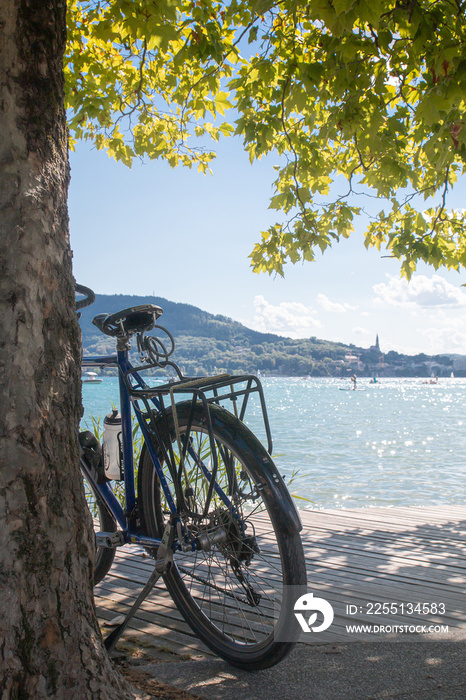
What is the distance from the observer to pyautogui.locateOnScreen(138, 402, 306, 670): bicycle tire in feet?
6.05

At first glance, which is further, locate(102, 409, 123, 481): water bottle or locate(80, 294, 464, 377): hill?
locate(80, 294, 464, 377): hill

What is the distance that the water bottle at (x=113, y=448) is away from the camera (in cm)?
241

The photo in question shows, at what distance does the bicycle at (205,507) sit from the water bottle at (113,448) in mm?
55

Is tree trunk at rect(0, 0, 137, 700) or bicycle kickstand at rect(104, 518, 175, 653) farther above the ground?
tree trunk at rect(0, 0, 137, 700)

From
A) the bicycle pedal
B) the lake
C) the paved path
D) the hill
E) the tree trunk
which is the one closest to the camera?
the tree trunk

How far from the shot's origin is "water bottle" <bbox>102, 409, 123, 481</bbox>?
2410 millimetres

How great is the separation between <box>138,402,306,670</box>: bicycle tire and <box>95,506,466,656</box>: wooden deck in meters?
0.16

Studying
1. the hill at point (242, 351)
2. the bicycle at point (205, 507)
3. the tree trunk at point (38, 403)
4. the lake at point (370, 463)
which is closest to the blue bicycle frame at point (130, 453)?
the bicycle at point (205, 507)

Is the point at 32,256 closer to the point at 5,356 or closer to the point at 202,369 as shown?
the point at 5,356

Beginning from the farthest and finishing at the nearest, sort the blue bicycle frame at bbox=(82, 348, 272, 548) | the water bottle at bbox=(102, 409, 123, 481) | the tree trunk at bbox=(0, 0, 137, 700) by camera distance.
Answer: the water bottle at bbox=(102, 409, 123, 481) → the blue bicycle frame at bbox=(82, 348, 272, 548) → the tree trunk at bbox=(0, 0, 137, 700)

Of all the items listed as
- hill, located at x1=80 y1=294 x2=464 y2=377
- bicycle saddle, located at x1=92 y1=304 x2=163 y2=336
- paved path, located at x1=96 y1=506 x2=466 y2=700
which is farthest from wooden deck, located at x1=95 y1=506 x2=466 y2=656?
hill, located at x1=80 y1=294 x2=464 y2=377

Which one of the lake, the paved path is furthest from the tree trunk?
the lake

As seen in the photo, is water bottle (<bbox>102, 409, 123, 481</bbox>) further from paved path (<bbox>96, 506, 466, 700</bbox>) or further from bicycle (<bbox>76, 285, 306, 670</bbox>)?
paved path (<bbox>96, 506, 466, 700</bbox>)

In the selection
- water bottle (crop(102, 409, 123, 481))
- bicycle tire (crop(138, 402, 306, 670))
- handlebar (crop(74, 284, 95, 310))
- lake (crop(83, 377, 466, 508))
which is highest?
handlebar (crop(74, 284, 95, 310))
